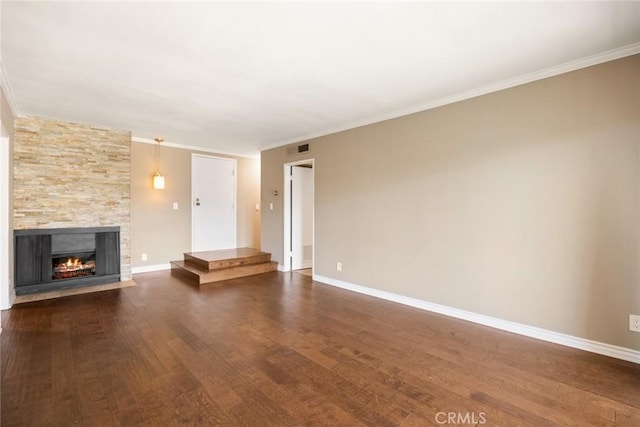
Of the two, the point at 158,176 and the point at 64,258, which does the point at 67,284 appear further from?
the point at 158,176

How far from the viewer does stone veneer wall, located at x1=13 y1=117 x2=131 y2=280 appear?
413 centimetres

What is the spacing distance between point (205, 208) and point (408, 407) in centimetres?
572

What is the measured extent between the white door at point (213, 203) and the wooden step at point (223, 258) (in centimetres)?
40

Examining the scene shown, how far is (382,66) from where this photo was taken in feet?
8.86

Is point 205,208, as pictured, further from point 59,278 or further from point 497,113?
point 497,113

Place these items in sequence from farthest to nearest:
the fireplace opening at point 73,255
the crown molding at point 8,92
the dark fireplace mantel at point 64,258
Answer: the fireplace opening at point 73,255, the dark fireplace mantel at point 64,258, the crown molding at point 8,92

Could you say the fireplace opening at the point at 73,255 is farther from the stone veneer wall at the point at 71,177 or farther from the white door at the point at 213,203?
the white door at the point at 213,203

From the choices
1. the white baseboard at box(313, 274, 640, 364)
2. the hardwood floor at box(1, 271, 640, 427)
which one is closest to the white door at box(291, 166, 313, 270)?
the white baseboard at box(313, 274, 640, 364)

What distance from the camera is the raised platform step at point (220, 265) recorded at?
5.04m

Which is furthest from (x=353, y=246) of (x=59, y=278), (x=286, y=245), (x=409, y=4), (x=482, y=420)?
(x=59, y=278)

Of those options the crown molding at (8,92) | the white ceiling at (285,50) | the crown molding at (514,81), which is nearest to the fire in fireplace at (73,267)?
the crown molding at (8,92)

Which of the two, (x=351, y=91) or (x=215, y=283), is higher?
(x=351, y=91)

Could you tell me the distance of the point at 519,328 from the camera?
296 cm

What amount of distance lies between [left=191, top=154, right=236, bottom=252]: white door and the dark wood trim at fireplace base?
1.69 m
